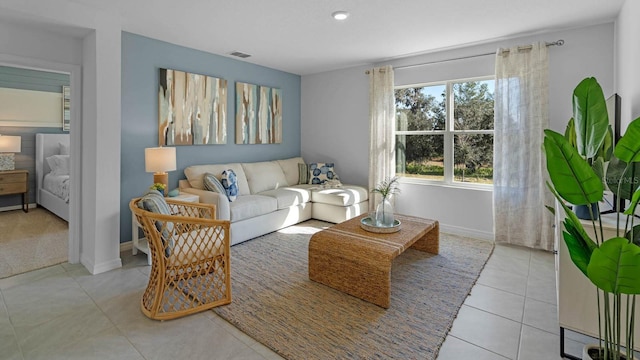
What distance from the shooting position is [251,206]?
3930 millimetres

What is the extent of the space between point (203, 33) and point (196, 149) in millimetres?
1474

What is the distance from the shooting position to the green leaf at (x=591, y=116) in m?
1.35

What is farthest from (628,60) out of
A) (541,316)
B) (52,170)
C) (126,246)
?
(52,170)

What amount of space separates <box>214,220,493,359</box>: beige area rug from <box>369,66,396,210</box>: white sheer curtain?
165cm

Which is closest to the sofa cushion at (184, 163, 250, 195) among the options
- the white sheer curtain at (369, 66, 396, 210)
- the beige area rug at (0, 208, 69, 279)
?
the beige area rug at (0, 208, 69, 279)

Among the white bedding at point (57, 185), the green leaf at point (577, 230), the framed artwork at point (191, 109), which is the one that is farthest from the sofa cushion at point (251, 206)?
the green leaf at point (577, 230)

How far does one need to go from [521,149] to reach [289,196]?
2.88 meters

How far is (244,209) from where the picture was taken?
12.6 ft

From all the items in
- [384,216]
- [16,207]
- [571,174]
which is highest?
[571,174]

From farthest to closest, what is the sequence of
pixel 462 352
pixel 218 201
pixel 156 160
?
pixel 218 201
pixel 156 160
pixel 462 352

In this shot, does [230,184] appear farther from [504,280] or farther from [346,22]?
[504,280]

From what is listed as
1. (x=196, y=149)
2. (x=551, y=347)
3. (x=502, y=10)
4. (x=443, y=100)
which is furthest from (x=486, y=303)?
(x=196, y=149)

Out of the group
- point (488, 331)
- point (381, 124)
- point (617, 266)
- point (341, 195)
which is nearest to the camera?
point (617, 266)

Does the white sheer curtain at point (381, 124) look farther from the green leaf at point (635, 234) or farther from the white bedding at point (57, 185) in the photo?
the white bedding at point (57, 185)
